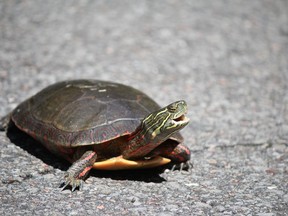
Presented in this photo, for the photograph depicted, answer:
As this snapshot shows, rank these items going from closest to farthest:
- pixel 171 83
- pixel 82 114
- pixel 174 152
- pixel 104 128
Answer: pixel 104 128, pixel 82 114, pixel 174 152, pixel 171 83

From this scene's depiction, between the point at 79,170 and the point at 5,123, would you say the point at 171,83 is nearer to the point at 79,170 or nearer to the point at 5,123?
the point at 5,123

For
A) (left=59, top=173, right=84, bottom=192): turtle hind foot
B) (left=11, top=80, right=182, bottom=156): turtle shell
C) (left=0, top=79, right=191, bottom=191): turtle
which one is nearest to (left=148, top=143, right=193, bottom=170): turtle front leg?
(left=0, top=79, right=191, bottom=191): turtle

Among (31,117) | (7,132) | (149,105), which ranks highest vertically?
(149,105)

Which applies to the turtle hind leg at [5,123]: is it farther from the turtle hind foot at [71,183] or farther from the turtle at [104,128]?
the turtle hind foot at [71,183]

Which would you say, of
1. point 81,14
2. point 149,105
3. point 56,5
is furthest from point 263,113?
point 56,5

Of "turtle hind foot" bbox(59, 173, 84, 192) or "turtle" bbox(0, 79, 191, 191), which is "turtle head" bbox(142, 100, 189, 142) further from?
"turtle hind foot" bbox(59, 173, 84, 192)

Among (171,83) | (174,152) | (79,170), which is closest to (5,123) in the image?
(79,170)

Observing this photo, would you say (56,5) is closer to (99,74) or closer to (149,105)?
(99,74)
